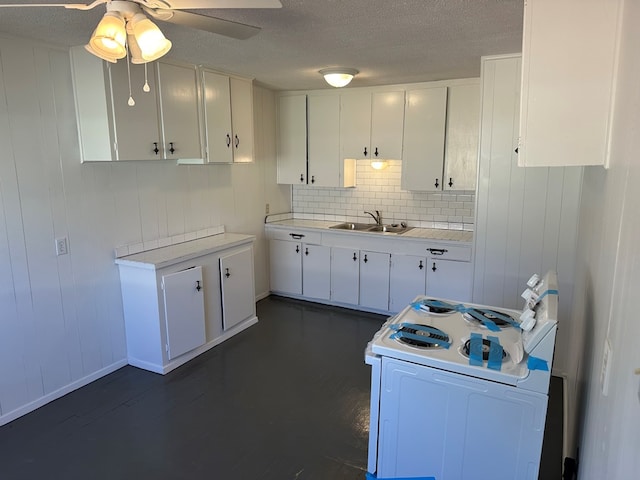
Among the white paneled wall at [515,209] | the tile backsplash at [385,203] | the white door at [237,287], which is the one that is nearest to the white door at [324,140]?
the tile backsplash at [385,203]

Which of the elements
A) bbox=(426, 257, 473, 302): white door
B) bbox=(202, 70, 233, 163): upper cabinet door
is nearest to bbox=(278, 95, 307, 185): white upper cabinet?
bbox=(202, 70, 233, 163): upper cabinet door

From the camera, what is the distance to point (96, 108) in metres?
3.02

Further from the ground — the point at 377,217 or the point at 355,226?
the point at 377,217

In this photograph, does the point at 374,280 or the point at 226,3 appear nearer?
the point at 226,3

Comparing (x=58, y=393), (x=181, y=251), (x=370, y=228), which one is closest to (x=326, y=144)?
(x=370, y=228)

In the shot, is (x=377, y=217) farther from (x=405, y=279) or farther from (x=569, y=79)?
(x=569, y=79)

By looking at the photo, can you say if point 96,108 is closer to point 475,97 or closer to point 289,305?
point 289,305

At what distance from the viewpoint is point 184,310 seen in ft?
11.6

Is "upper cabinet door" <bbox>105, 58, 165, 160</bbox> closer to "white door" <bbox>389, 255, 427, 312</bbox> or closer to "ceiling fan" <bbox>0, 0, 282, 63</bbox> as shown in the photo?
"ceiling fan" <bbox>0, 0, 282, 63</bbox>

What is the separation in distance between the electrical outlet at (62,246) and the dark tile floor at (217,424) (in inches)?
39.9

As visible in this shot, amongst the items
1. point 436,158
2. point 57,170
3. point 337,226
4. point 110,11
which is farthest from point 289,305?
point 110,11

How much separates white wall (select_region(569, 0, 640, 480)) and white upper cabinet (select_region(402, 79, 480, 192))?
2.54 meters

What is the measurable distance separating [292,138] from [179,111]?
1.75 m

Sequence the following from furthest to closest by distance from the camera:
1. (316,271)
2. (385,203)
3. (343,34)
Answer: (385,203)
(316,271)
(343,34)
